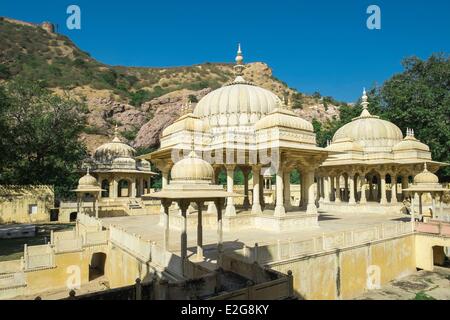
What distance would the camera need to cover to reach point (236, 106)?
2189cm

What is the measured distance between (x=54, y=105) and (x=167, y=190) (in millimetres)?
30873

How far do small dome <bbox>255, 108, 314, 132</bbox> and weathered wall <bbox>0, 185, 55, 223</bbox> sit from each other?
2416 centimetres

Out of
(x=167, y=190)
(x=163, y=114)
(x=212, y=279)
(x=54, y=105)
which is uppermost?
(x=163, y=114)

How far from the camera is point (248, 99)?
2211 centimetres

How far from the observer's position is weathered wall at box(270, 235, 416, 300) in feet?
41.4

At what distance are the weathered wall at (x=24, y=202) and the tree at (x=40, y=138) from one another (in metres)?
2.96

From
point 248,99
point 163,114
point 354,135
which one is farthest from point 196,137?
point 163,114

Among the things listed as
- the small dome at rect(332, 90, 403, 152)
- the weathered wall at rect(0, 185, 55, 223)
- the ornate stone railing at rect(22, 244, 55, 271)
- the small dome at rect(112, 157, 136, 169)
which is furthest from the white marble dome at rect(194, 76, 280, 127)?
the weathered wall at rect(0, 185, 55, 223)

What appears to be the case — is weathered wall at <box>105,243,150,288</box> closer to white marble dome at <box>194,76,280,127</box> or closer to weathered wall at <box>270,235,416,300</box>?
weathered wall at <box>270,235,416,300</box>

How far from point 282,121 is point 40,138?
2736 centimetres

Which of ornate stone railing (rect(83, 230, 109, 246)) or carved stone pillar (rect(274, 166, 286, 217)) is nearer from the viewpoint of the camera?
ornate stone railing (rect(83, 230, 109, 246))

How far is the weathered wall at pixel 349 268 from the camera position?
12617 mm
